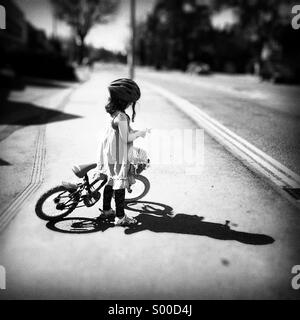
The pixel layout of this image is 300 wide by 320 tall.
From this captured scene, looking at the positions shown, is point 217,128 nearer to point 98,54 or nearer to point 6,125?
point 6,125

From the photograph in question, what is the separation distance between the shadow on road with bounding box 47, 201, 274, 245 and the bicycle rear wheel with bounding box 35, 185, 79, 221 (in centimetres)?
11

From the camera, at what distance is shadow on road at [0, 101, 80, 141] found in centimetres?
931

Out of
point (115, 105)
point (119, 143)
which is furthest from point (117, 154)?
point (115, 105)

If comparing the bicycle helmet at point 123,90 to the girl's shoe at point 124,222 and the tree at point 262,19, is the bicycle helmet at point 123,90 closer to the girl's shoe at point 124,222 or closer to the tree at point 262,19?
the girl's shoe at point 124,222

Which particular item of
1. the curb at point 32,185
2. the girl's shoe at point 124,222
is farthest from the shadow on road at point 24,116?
the girl's shoe at point 124,222

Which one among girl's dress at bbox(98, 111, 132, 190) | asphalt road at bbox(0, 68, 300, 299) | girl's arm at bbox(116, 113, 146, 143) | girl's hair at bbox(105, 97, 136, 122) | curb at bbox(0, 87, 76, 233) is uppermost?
girl's hair at bbox(105, 97, 136, 122)

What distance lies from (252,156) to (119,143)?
4111 millimetres

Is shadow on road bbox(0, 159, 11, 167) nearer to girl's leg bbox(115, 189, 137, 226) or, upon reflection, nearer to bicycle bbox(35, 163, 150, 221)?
bicycle bbox(35, 163, 150, 221)

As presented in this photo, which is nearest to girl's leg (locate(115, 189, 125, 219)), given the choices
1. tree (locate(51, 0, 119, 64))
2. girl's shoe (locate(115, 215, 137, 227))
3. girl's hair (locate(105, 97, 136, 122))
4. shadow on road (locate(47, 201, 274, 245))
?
girl's shoe (locate(115, 215, 137, 227))

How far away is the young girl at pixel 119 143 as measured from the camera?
3641 millimetres

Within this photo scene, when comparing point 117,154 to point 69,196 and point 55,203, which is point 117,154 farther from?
point 55,203

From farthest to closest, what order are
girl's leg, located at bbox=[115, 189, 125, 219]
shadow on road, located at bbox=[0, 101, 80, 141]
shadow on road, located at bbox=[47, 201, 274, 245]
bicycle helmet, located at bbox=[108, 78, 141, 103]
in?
shadow on road, located at bbox=[0, 101, 80, 141]
girl's leg, located at bbox=[115, 189, 125, 219]
shadow on road, located at bbox=[47, 201, 274, 245]
bicycle helmet, located at bbox=[108, 78, 141, 103]

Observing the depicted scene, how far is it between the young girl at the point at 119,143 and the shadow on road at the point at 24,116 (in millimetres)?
5013
